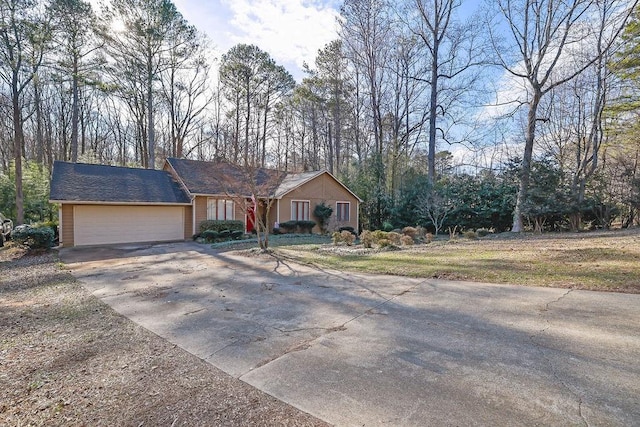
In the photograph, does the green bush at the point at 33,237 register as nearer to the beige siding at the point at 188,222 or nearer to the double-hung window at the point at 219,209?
the beige siding at the point at 188,222

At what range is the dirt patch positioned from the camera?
2471 mm

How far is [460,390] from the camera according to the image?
103 inches

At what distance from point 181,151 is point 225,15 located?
17.8 meters

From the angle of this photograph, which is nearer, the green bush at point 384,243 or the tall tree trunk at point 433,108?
the green bush at point 384,243

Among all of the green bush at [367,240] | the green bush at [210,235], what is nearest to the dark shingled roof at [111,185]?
the green bush at [210,235]

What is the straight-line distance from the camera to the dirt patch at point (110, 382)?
2471 mm

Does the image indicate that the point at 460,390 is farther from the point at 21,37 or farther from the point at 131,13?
the point at 131,13

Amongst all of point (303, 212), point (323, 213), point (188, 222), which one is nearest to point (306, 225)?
point (303, 212)

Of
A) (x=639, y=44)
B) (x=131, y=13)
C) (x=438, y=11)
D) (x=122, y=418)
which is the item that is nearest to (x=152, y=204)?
(x=131, y=13)

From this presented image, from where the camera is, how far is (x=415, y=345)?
351 centimetres

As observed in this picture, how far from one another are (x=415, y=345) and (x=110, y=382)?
3017mm

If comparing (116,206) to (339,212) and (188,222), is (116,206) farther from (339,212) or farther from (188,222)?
(339,212)

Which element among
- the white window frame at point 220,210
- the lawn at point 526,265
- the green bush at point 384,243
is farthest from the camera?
the white window frame at point 220,210

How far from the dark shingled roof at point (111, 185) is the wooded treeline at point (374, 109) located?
131 inches
